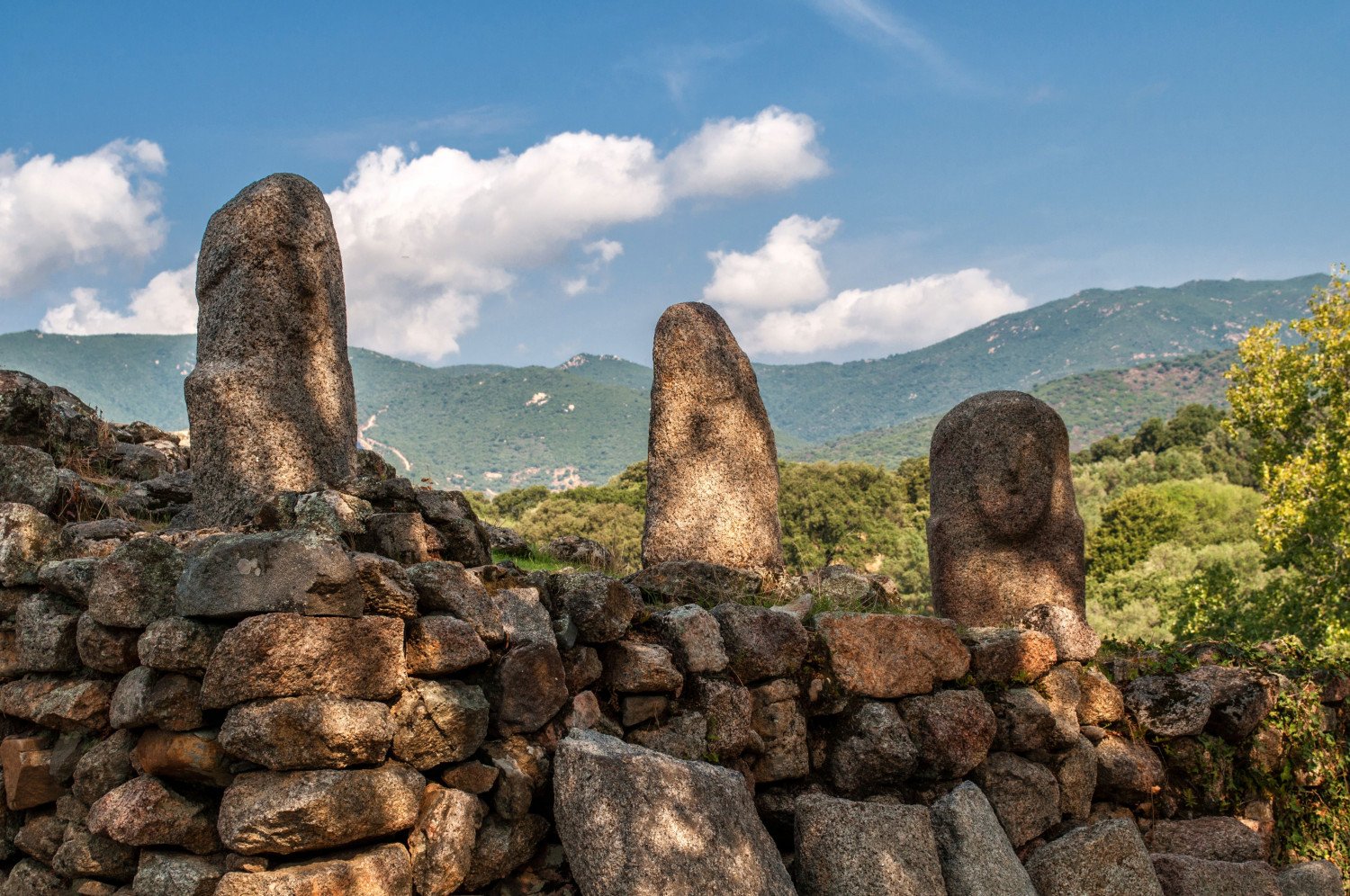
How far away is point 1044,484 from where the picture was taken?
8.42 metres

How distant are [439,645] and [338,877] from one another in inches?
41.4

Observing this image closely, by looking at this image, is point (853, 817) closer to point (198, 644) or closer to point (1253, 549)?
point (198, 644)

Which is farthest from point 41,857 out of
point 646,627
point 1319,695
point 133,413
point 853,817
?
point 133,413

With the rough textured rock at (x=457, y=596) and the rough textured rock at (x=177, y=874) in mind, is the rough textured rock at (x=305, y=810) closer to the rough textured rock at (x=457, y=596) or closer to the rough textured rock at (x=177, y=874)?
the rough textured rock at (x=177, y=874)

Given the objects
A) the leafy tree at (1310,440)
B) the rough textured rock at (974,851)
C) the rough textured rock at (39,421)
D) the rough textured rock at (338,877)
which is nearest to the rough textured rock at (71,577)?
the rough textured rock at (338,877)

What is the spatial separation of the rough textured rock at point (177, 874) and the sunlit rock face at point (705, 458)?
15.1 feet

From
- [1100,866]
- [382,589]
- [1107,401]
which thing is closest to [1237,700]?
[1100,866]

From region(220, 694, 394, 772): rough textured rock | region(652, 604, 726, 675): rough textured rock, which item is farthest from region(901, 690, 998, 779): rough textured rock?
region(220, 694, 394, 772): rough textured rock

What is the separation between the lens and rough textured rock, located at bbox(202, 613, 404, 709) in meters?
4.34

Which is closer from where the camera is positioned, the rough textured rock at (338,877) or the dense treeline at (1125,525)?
the rough textured rock at (338,877)

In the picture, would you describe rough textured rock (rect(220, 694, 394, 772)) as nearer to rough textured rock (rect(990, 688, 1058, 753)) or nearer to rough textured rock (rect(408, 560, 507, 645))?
rough textured rock (rect(408, 560, 507, 645))

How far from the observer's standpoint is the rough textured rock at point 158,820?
14.9ft

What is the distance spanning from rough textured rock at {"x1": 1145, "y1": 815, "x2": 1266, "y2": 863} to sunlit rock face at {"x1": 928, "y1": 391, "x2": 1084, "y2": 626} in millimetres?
1793

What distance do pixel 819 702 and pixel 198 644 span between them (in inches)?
140
